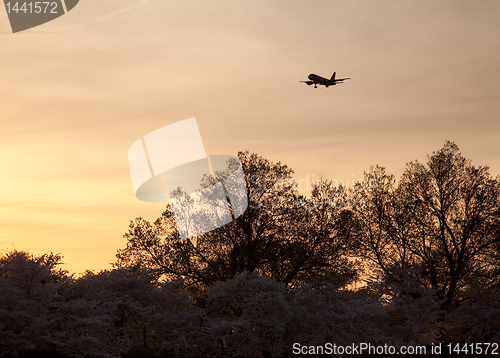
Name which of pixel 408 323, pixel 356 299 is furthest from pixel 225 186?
pixel 408 323

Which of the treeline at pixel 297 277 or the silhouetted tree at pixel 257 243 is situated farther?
the silhouetted tree at pixel 257 243

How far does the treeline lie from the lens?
3403 centimetres

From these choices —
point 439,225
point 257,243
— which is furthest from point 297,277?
point 439,225

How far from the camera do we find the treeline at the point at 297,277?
34.0 metres

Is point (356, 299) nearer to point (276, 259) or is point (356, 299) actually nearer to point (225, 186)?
point (276, 259)

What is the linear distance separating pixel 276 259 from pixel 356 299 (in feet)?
25.2

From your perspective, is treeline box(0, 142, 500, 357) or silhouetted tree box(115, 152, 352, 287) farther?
silhouetted tree box(115, 152, 352, 287)

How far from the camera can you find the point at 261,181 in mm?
47250

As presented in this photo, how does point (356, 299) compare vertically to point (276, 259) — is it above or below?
below

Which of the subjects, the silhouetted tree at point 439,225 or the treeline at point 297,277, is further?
the silhouetted tree at point 439,225

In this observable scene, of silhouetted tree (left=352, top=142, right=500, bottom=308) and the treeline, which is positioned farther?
silhouetted tree (left=352, top=142, right=500, bottom=308)

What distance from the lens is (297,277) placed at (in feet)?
148

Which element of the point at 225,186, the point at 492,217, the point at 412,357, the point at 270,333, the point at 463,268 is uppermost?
the point at 225,186

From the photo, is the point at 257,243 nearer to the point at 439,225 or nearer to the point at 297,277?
the point at 297,277
